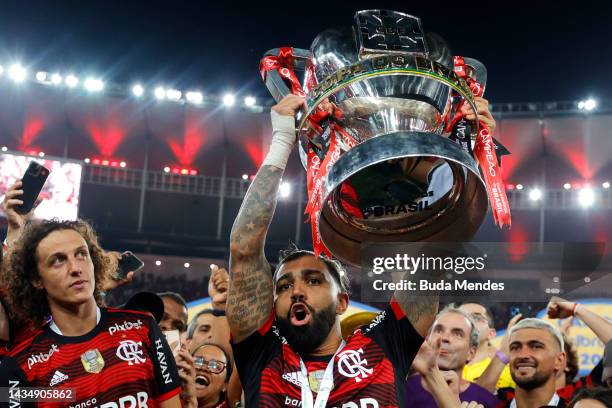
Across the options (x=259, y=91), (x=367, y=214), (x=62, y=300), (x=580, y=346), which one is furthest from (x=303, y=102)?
(x=259, y=91)

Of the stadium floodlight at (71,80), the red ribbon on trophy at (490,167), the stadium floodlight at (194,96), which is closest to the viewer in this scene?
the red ribbon on trophy at (490,167)

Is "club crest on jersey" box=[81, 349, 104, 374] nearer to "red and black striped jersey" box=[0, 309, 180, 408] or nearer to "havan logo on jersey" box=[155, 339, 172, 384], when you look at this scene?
"red and black striped jersey" box=[0, 309, 180, 408]

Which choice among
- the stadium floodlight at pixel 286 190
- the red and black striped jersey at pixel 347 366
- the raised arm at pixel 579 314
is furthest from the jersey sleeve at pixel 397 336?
the stadium floodlight at pixel 286 190

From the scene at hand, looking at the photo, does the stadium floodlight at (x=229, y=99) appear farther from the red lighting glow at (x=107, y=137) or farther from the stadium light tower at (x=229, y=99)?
the red lighting glow at (x=107, y=137)

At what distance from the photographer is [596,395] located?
2.45 m

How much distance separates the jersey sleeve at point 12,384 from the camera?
6.80 feet

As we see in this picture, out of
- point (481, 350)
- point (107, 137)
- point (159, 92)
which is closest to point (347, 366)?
point (481, 350)

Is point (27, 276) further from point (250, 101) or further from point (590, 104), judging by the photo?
point (590, 104)

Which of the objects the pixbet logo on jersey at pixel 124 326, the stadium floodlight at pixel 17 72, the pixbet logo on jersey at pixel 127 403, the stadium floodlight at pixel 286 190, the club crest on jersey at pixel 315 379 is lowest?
the pixbet logo on jersey at pixel 127 403

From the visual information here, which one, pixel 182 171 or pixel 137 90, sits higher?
pixel 137 90

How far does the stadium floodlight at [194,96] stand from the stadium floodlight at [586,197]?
1017 centimetres

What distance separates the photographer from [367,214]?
6.09 ft

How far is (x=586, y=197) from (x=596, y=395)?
16.6 metres

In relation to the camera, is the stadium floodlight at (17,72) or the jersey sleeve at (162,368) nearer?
the jersey sleeve at (162,368)
